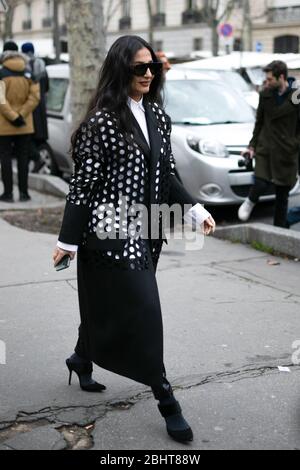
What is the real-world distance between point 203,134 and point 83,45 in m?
1.78

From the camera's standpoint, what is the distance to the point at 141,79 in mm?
3623

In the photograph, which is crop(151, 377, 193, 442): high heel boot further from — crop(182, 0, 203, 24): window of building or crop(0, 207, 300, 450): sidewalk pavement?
crop(182, 0, 203, 24): window of building

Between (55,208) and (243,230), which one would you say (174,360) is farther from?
(55,208)

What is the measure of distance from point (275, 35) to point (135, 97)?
41113 millimetres

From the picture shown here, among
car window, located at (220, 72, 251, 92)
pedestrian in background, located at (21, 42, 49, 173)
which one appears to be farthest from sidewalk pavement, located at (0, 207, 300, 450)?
car window, located at (220, 72, 251, 92)

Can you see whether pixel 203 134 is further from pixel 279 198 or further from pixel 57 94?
pixel 57 94

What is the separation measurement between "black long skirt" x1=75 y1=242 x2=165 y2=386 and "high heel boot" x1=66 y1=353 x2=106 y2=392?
399mm

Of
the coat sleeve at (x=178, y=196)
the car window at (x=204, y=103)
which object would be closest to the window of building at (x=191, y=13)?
the car window at (x=204, y=103)

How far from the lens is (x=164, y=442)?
356cm

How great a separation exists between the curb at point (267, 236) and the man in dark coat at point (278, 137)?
477 millimetres

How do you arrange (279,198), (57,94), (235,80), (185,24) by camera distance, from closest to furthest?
(279,198)
(57,94)
(235,80)
(185,24)

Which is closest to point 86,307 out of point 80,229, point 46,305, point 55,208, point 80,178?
point 80,229

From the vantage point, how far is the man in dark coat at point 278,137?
7676 millimetres

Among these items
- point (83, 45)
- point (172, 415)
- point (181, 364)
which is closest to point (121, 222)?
point (172, 415)
